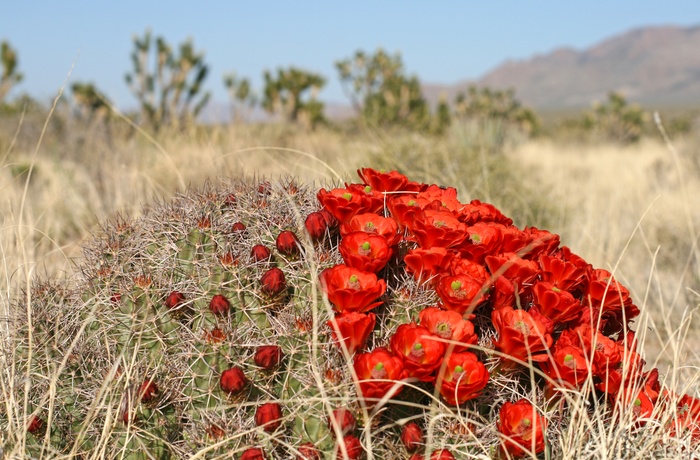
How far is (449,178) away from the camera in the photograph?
552 centimetres

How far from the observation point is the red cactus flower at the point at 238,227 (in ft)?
6.97

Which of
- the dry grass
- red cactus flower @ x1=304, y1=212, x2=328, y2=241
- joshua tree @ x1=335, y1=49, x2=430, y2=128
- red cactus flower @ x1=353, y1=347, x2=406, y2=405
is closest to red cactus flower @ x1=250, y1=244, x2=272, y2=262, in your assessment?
red cactus flower @ x1=304, y1=212, x2=328, y2=241

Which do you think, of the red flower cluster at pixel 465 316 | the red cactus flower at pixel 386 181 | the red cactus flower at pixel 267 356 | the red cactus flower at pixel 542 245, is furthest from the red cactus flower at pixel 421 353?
the red cactus flower at pixel 386 181

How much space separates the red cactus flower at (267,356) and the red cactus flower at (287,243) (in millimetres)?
333

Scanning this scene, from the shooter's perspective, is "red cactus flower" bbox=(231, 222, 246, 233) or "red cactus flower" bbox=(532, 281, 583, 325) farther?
"red cactus flower" bbox=(231, 222, 246, 233)

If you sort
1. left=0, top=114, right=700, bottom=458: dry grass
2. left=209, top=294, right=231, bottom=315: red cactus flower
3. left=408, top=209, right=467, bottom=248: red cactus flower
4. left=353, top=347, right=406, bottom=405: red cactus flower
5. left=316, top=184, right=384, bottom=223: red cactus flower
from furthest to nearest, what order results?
left=0, top=114, right=700, bottom=458: dry grass
left=316, top=184, right=384, bottom=223: red cactus flower
left=408, top=209, right=467, bottom=248: red cactus flower
left=209, top=294, right=231, bottom=315: red cactus flower
left=353, top=347, right=406, bottom=405: red cactus flower

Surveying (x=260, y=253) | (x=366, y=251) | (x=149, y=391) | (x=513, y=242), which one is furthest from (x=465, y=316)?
(x=149, y=391)

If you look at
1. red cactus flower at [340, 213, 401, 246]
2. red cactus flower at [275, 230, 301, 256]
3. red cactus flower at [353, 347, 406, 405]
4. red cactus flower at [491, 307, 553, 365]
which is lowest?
red cactus flower at [353, 347, 406, 405]

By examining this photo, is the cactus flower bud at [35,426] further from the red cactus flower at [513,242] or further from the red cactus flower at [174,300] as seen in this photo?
the red cactus flower at [513,242]

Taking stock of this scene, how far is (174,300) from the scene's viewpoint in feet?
6.40

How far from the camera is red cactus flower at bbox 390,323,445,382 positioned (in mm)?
1725

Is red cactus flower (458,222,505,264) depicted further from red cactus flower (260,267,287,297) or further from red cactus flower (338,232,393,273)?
red cactus flower (260,267,287,297)

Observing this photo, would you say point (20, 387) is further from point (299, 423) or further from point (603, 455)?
point (603, 455)

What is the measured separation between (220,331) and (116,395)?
1.19ft
